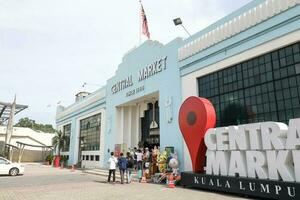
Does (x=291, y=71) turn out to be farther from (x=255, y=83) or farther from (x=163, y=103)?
(x=163, y=103)

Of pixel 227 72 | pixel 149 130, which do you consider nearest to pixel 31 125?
pixel 149 130

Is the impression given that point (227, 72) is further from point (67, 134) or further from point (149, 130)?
point (67, 134)

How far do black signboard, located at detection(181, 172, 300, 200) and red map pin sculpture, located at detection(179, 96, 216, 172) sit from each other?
78 centimetres

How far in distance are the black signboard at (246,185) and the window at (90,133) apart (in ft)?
58.0

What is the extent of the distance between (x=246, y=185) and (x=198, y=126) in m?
3.77

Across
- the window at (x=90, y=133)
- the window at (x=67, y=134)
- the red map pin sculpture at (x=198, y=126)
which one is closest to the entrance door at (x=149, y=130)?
the window at (x=90, y=133)

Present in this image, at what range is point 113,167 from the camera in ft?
50.4

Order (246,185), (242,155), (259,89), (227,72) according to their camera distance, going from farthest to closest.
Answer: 1. (227,72)
2. (259,89)
3. (242,155)
4. (246,185)

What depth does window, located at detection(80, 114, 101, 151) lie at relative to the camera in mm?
29266

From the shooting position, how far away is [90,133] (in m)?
31.2

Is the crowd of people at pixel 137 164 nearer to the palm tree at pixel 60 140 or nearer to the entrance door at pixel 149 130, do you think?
the entrance door at pixel 149 130

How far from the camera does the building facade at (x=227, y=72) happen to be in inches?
469

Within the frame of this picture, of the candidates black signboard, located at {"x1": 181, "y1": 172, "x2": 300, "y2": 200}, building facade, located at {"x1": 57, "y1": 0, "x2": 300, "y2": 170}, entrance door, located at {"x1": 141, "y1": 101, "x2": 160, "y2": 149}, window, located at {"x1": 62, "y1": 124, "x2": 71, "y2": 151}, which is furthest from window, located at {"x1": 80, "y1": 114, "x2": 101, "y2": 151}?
black signboard, located at {"x1": 181, "y1": 172, "x2": 300, "y2": 200}

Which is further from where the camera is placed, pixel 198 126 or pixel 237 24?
pixel 237 24
